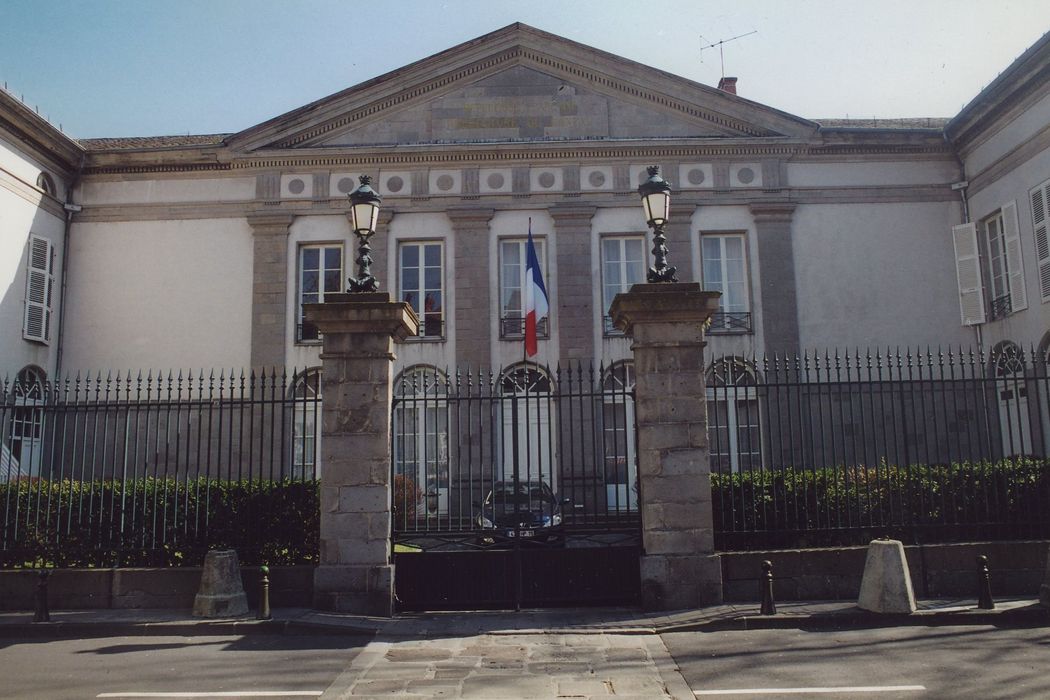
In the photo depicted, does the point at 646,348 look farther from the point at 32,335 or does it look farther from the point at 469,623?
the point at 32,335

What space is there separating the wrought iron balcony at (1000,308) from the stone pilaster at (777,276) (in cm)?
414

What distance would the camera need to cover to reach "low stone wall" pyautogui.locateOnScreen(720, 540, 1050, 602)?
920cm

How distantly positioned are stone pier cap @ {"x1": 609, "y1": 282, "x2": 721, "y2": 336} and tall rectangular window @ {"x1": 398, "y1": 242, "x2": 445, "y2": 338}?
10.3 m

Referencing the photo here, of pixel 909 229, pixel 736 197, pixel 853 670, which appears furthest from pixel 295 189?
pixel 853 670

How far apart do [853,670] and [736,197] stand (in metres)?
14.4

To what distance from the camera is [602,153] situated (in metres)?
19.6

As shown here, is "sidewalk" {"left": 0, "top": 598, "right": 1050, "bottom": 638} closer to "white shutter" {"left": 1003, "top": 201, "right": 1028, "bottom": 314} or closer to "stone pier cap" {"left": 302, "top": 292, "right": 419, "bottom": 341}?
"stone pier cap" {"left": 302, "top": 292, "right": 419, "bottom": 341}

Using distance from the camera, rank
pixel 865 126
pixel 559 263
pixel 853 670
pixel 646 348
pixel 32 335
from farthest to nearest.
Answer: pixel 865 126 → pixel 559 263 → pixel 32 335 → pixel 646 348 → pixel 853 670

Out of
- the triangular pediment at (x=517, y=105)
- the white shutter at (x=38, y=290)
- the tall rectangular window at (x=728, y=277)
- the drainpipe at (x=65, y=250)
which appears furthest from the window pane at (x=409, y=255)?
the white shutter at (x=38, y=290)

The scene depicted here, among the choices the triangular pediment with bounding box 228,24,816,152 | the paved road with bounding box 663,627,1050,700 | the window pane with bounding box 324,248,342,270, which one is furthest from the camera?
the triangular pediment with bounding box 228,24,816,152

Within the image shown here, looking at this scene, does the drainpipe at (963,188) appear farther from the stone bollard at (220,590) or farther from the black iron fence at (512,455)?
the stone bollard at (220,590)

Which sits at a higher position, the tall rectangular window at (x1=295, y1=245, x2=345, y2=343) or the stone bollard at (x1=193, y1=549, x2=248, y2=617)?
the tall rectangular window at (x1=295, y1=245, x2=345, y2=343)

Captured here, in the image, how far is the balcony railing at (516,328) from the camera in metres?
19.1

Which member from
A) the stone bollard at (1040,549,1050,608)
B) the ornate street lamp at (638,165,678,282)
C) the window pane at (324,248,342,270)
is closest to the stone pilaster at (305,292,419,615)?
the ornate street lamp at (638,165,678,282)
